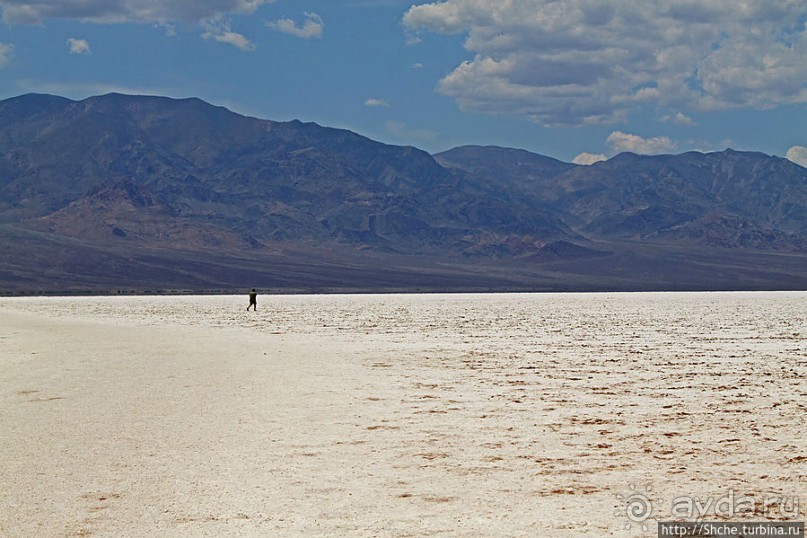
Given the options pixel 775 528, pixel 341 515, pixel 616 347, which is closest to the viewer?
pixel 775 528

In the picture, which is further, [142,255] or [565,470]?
[142,255]

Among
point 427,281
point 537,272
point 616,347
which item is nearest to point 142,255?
point 427,281

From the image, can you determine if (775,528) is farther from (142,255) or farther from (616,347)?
(142,255)

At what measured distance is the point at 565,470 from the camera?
9672 mm

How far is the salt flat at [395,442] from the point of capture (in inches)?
318

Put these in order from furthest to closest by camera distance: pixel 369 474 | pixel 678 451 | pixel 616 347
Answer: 1. pixel 616 347
2. pixel 678 451
3. pixel 369 474

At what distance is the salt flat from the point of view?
807 centimetres

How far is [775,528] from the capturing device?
294 inches

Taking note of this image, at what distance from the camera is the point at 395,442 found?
11305mm

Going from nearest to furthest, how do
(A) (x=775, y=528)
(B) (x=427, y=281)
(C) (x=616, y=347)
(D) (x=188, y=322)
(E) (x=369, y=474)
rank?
(A) (x=775, y=528) → (E) (x=369, y=474) → (C) (x=616, y=347) → (D) (x=188, y=322) → (B) (x=427, y=281)

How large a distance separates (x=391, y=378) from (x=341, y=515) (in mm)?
10121

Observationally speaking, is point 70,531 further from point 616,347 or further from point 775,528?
point 616,347

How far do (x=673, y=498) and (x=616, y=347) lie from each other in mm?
17633

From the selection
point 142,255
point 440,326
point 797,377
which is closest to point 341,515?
point 797,377
